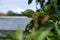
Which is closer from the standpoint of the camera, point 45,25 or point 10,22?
point 45,25

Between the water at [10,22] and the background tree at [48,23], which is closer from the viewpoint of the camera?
the background tree at [48,23]

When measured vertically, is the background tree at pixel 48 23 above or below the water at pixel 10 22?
above

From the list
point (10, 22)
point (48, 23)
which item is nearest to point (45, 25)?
point (48, 23)

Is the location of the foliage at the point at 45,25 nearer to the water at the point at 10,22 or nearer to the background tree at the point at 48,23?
the background tree at the point at 48,23

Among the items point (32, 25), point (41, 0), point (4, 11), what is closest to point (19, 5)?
point (4, 11)

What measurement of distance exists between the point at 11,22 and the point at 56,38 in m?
2.21

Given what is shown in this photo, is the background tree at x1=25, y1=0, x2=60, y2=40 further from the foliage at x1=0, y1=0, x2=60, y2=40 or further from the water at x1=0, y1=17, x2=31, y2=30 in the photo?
the water at x1=0, y1=17, x2=31, y2=30

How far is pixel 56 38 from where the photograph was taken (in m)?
0.52

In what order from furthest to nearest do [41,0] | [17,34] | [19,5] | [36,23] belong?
[19,5]
[41,0]
[36,23]
[17,34]

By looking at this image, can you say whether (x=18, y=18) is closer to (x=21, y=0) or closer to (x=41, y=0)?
(x=21, y=0)

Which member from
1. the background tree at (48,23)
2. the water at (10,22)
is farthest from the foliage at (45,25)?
the water at (10,22)

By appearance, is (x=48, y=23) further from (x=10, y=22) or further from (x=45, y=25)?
(x=10, y=22)

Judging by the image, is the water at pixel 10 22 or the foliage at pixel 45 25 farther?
the water at pixel 10 22

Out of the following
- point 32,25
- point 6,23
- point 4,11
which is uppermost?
point 32,25
